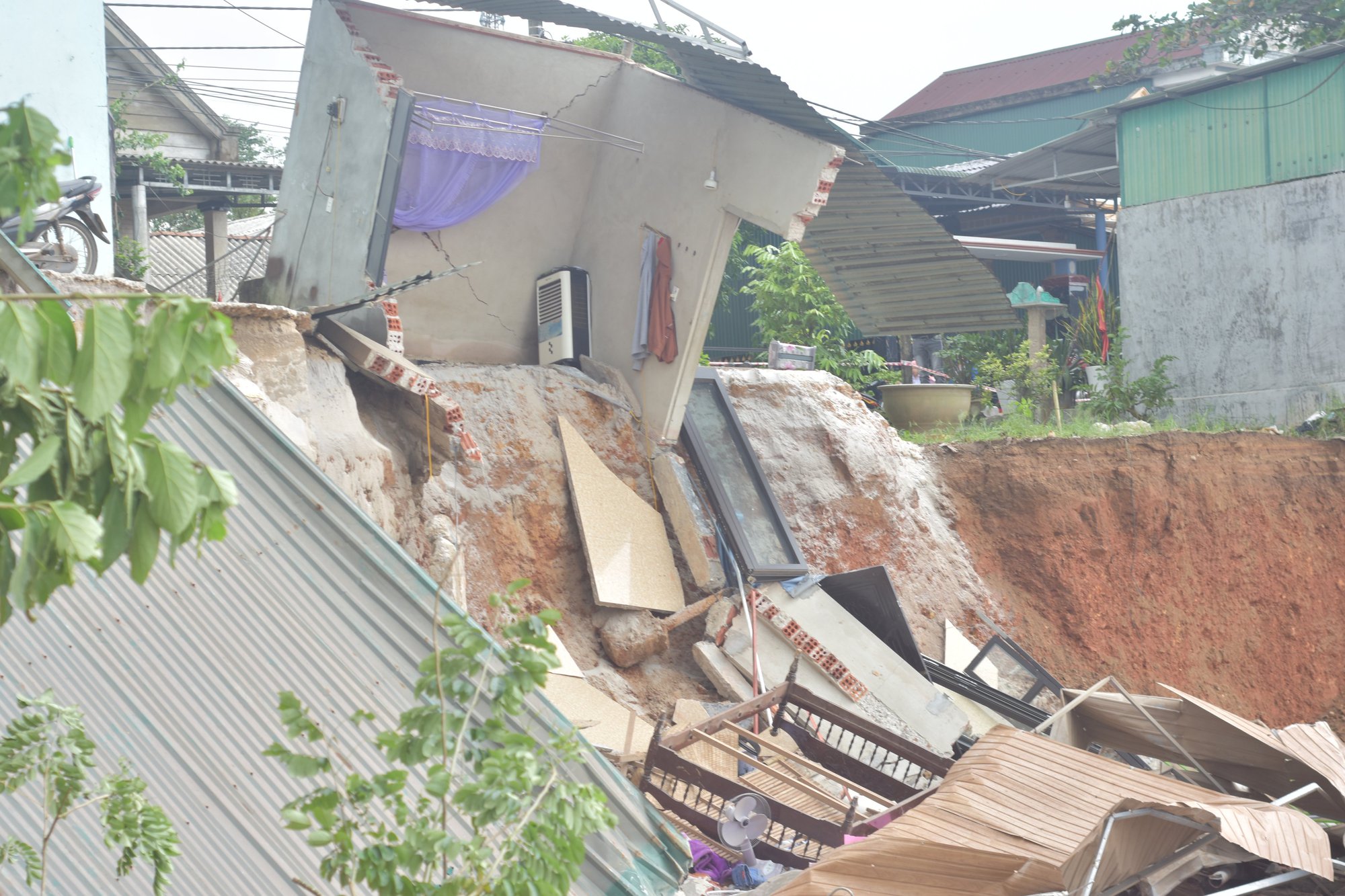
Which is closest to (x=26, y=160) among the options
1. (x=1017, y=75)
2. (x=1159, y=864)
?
(x=1159, y=864)

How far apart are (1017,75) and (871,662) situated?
23139 mm

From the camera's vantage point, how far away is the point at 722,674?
855 centimetres

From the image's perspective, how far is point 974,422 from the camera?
13.2 meters

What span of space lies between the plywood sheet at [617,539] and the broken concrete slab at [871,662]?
804mm

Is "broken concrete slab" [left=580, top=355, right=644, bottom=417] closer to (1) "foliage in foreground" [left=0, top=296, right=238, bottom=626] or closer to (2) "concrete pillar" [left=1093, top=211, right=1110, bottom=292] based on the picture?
(1) "foliage in foreground" [left=0, top=296, right=238, bottom=626]

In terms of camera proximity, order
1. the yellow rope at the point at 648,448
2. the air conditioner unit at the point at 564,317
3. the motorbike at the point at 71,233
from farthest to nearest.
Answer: the air conditioner unit at the point at 564,317 < the yellow rope at the point at 648,448 < the motorbike at the point at 71,233

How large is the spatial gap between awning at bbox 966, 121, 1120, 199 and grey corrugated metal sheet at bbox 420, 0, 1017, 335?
7.40 m

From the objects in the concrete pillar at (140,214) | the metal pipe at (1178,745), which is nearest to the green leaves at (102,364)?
the metal pipe at (1178,745)

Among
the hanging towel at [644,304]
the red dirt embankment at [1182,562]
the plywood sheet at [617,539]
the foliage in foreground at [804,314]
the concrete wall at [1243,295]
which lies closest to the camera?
the plywood sheet at [617,539]

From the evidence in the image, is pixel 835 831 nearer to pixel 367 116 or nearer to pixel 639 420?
pixel 639 420

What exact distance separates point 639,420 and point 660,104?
2.77 metres

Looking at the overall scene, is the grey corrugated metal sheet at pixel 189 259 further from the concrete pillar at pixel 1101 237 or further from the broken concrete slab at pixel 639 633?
the concrete pillar at pixel 1101 237

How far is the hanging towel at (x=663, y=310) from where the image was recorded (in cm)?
989

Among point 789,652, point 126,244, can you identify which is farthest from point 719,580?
point 126,244
